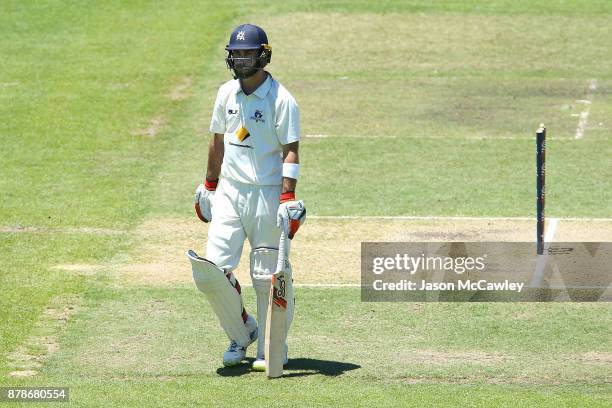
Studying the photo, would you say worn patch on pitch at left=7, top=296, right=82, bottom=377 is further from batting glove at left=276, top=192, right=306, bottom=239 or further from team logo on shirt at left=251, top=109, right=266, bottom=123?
team logo on shirt at left=251, top=109, right=266, bottom=123

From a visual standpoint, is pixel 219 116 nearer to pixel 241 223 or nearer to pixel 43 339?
pixel 241 223

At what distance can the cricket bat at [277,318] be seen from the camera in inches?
396

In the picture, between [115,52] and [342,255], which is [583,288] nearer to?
[342,255]

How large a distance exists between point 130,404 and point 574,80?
1487cm

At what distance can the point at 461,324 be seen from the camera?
11.6 metres

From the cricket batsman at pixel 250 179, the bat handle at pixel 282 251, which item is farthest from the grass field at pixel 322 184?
the bat handle at pixel 282 251

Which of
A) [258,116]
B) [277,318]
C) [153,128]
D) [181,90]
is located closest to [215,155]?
[258,116]

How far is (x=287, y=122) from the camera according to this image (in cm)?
1028

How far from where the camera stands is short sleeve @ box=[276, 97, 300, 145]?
1029cm

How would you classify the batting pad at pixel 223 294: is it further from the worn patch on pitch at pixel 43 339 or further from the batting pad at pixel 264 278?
the worn patch on pitch at pixel 43 339

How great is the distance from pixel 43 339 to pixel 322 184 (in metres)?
6.51

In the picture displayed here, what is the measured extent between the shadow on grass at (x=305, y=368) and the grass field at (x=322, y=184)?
0.10 feet

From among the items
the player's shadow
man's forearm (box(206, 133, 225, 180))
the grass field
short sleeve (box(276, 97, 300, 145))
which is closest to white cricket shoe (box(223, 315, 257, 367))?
the grass field

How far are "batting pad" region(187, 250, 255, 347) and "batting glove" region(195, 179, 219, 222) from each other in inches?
22.4
